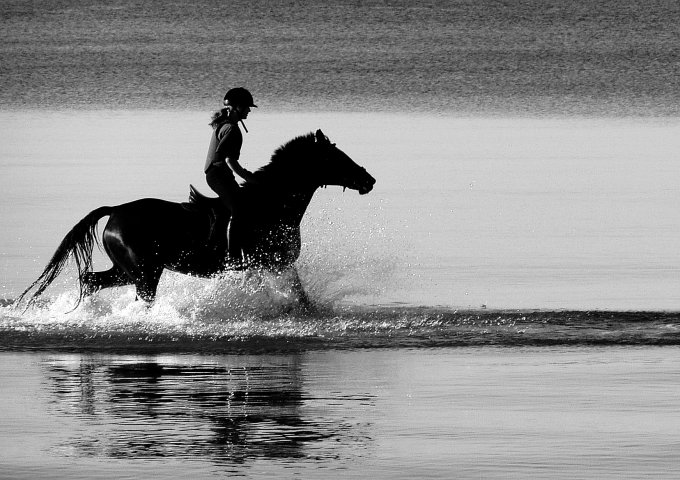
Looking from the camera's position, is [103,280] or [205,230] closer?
[205,230]

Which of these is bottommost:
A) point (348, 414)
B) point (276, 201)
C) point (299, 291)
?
point (348, 414)

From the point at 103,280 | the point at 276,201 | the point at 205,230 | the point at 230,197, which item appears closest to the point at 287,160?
the point at 276,201

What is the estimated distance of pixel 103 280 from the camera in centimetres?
1411

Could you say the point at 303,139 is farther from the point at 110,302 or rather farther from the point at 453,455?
the point at 453,455

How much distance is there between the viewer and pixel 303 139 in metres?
14.1

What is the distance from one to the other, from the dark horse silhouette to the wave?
174 mm

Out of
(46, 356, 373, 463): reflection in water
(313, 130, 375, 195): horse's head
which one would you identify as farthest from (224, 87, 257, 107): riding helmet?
(46, 356, 373, 463): reflection in water

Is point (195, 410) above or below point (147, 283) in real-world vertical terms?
below

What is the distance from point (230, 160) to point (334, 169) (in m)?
0.89

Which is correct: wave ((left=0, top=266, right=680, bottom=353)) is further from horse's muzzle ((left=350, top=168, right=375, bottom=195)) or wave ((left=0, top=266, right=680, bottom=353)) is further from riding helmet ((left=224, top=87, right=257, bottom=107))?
riding helmet ((left=224, top=87, right=257, bottom=107))

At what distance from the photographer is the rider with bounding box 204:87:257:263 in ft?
44.9

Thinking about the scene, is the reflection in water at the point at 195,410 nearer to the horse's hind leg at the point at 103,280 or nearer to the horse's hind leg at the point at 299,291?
the horse's hind leg at the point at 299,291

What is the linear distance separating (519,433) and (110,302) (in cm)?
585

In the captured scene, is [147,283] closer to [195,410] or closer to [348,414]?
[195,410]
